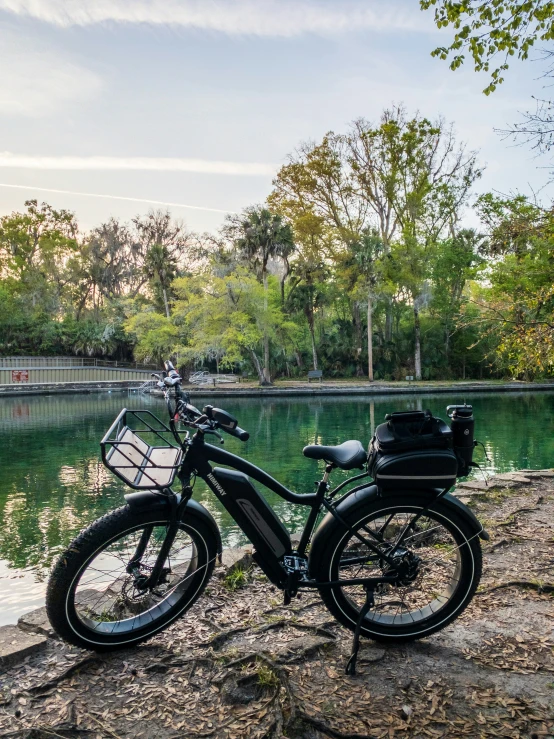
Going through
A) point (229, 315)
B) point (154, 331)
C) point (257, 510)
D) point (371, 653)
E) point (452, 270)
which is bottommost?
point (371, 653)

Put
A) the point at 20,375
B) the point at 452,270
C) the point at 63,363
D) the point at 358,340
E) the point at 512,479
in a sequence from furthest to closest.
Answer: the point at 63,363 → the point at 20,375 → the point at 358,340 → the point at 452,270 → the point at 512,479

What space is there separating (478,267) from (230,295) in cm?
1243

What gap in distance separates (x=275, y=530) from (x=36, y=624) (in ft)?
3.86

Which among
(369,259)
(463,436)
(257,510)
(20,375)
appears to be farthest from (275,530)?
(20,375)

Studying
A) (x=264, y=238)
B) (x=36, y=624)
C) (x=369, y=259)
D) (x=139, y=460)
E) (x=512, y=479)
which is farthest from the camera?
(x=369, y=259)

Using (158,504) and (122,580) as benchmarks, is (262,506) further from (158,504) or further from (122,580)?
(122,580)

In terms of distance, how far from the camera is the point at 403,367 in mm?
29297

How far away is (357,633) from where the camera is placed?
2074 millimetres

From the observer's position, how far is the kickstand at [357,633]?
1.97m

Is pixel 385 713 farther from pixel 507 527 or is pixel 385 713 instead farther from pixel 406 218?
pixel 406 218

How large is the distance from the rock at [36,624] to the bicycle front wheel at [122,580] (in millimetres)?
194

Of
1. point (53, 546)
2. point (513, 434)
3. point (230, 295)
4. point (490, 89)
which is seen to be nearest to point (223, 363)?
point (230, 295)

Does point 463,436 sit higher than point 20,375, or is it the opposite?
point 463,436

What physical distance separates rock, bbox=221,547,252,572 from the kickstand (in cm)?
101
